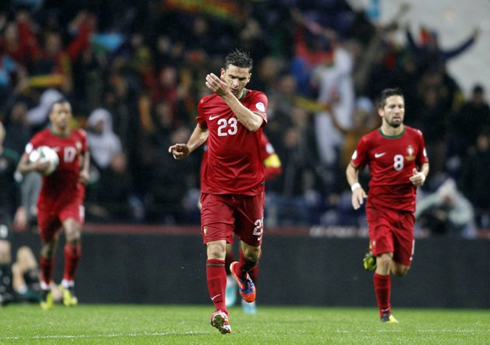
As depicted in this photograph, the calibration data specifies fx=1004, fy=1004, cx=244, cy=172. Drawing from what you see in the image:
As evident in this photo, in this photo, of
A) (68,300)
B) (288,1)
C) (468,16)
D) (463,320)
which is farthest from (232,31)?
(463,320)

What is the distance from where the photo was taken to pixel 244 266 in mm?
10109

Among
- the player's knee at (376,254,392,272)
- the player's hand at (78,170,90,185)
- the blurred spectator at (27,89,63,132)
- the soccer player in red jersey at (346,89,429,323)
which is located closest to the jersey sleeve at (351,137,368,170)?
the soccer player in red jersey at (346,89,429,323)

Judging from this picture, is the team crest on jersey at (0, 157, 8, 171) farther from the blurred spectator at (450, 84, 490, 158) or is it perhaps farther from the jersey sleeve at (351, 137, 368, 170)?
the blurred spectator at (450, 84, 490, 158)

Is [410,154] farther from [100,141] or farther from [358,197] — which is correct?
[100,141]

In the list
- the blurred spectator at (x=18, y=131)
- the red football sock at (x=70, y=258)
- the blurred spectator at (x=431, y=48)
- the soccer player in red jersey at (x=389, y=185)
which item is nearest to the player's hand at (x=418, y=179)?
the soccer player in red jersey at (x=389, y=185)

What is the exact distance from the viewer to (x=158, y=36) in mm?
18484

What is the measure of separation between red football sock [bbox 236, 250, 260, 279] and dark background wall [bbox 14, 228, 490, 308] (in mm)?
5459

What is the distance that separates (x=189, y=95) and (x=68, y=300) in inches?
213

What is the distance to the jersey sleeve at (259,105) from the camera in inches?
349

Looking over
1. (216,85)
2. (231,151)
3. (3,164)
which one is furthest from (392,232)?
(3,164)

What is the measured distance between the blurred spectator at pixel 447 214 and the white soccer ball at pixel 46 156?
6.34 meters

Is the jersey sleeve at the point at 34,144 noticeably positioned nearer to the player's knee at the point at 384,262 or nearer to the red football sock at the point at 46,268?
the red football sock at the point at 46,268

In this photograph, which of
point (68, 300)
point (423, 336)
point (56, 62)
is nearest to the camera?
point (423, 336)

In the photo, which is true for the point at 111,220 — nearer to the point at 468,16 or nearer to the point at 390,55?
the point at 390,55
